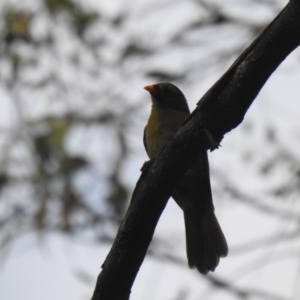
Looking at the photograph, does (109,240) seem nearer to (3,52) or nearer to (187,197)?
(3,52)

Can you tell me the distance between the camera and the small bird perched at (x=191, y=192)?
402 centimetres

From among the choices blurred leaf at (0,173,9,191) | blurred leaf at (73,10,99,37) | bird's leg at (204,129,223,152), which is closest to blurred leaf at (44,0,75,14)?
blurred leaf at (73,10,99,37)

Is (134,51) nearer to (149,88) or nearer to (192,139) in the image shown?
(149,88)

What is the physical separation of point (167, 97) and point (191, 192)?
70cm

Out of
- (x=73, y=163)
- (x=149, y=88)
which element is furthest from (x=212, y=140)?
(x=73, y=163)

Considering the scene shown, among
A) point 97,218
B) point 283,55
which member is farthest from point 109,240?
point 283,55

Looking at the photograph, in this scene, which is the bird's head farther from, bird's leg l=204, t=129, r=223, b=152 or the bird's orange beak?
bird's leg l=204, t=129, r=223, b=152

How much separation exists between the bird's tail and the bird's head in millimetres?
682

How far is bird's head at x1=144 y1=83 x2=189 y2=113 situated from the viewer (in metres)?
4.62

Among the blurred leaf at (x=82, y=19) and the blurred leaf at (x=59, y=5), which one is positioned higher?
the blurred leaf at (x=82, y=19)

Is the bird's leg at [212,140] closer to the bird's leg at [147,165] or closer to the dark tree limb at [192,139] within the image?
the dark tree limb at [192,139]

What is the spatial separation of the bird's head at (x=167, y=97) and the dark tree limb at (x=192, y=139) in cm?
209

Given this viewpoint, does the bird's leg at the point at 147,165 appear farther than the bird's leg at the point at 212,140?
Yes

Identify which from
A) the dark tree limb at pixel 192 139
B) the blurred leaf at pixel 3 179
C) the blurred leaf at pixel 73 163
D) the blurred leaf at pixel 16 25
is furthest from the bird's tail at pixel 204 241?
the blurred leaf at pixel 16 25
